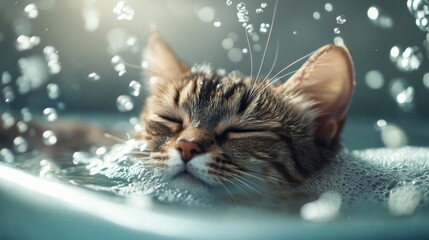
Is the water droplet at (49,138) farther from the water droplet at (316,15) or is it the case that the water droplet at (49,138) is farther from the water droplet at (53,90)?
the water droplet at (316,15)

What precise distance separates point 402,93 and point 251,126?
158 centimetres

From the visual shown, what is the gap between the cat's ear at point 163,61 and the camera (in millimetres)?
1373

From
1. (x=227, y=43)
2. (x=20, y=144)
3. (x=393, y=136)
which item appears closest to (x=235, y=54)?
(x=227, y=43)

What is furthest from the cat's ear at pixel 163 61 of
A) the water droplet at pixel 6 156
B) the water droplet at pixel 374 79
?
the water droplet at pixel 374 79

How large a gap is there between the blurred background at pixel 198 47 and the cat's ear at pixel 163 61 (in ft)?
2.43

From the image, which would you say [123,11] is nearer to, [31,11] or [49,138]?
[31,11]

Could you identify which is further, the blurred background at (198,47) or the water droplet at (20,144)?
the blurred background at (198,47)

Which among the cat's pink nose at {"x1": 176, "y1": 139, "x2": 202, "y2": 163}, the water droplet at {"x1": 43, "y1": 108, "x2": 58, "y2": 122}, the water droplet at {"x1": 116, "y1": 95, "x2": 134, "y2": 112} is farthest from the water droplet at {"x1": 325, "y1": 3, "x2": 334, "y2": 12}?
the cat's pink nose at {"x1": 176, "y1": 139, "x2": 202, "y2": 163}

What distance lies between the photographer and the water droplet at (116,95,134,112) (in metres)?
2.54

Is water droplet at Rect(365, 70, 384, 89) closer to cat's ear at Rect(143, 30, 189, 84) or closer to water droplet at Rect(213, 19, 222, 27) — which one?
water droplet at Rect(213, 19, 222, 27)

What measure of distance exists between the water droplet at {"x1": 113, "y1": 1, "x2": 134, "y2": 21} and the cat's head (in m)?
1.02

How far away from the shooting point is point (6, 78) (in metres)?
2.28

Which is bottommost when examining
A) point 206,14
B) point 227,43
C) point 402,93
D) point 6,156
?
point 6,156

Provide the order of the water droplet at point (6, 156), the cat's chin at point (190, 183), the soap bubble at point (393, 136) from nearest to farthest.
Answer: the cat's chin at point (190, 183)
the water droplet at point (6, 156)
the soap bubble at point (393, 136)
